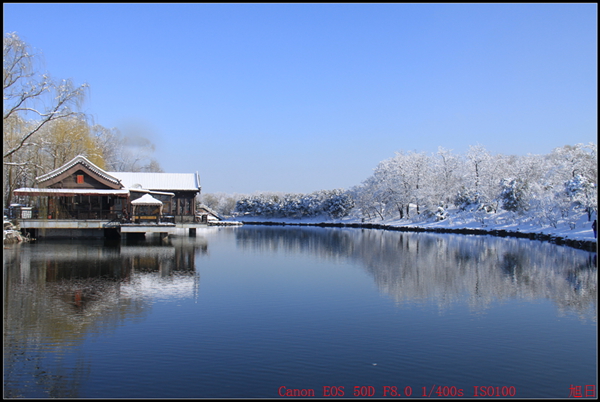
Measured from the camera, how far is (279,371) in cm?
811

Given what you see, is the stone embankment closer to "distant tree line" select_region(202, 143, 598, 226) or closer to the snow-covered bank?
the snow-covered bank

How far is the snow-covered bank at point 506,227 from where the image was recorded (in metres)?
32.7

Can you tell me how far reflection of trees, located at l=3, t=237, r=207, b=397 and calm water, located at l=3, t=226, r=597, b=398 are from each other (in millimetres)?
41

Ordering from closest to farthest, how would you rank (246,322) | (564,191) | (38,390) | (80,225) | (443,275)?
(38,390)
(246,322)
(443,275)
(80,225)
(564,191)

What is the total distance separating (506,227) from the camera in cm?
4512

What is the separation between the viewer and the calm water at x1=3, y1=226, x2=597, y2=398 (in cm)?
768

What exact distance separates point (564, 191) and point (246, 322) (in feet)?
114

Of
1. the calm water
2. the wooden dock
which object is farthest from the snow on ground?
the wooden dock

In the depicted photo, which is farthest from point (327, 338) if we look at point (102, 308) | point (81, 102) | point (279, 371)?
point (81, 102)

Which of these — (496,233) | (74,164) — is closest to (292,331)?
(74,164)

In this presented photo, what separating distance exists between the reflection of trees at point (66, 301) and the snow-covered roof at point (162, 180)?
20.3 meters

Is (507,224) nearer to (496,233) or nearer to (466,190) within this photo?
(496,233)

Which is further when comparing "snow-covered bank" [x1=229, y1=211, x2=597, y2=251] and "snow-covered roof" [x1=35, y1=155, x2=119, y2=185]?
"snow-covered roof" [x1=35, y1=155, x2=119, y2=185]

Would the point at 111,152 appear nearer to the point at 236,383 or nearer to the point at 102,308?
the point at 102,308
